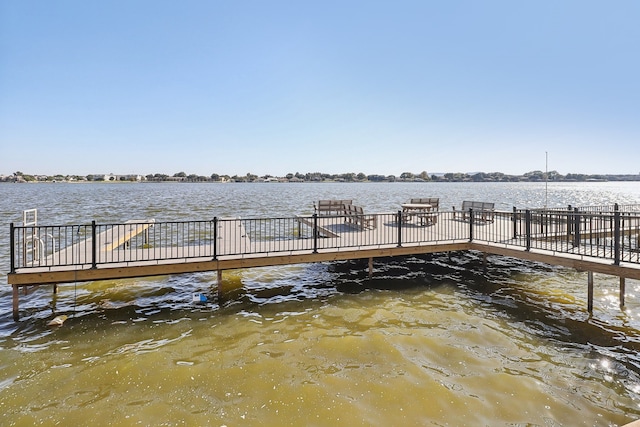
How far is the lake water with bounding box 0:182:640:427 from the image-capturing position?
4938 millimetres

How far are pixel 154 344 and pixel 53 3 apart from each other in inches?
525

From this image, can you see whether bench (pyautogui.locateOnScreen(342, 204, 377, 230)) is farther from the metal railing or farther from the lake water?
the lake water

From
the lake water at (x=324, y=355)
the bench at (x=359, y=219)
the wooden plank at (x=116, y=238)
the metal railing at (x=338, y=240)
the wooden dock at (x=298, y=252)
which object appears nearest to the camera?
the lake water at (x=324, y=355)

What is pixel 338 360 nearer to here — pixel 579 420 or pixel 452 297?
pixel 579 420

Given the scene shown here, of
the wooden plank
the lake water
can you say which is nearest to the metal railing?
the wooden plank

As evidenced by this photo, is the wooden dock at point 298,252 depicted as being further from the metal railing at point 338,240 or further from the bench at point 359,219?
the bench at point 359,219

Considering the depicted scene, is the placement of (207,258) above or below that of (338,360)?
above


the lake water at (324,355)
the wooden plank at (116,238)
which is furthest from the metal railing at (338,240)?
the lake water at (324,355)

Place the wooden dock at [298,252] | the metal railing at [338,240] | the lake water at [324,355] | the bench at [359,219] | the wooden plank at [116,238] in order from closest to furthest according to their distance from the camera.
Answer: the lake water at [324,355] < the wooden dock at [298,252] < the metal railing at [338,240] < the wooden plank at [116,238] < the bench at [359,219]

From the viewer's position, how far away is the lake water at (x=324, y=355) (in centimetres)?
494

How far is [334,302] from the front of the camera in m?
9.70

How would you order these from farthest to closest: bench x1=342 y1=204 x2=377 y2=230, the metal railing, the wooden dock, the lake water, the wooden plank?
bench x1=342 y1=204 x2=377 y2=230 < the wooden plank < the metal railing < the wooden dock < the lake water

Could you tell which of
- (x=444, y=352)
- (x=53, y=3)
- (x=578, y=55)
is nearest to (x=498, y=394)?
(x=444, y=352)

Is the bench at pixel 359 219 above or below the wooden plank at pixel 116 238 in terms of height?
above
